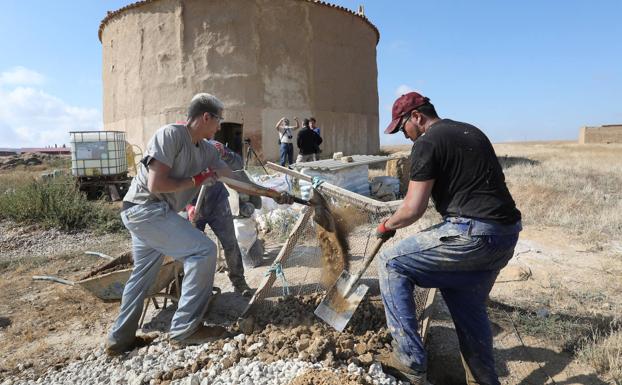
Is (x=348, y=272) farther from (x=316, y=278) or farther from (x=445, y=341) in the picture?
(x=445, y=341)

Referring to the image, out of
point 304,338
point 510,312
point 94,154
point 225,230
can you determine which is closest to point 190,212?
point 225,230

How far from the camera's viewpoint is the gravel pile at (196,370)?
7.59ft

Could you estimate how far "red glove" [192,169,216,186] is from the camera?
111 inches

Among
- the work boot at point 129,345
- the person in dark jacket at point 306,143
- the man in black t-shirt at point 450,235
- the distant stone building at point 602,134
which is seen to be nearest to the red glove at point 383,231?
the man in black t-shirt at point 450,235

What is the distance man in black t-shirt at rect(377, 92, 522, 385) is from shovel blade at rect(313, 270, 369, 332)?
0.48 m

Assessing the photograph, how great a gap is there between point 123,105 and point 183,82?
3.16m

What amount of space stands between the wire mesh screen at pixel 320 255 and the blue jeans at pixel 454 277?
582 mm

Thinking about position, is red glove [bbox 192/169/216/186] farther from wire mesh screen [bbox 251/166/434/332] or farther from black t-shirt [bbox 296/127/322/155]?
black t-shirt [bbox 296/127/322/155]

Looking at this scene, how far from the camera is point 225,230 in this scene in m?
3.81

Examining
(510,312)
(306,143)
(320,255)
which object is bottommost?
(510,312)

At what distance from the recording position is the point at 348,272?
3098mm

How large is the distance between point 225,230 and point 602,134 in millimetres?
30683

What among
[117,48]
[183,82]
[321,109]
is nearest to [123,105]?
[117,48]

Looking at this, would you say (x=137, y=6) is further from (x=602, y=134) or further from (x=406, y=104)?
(x=602, y=134)
